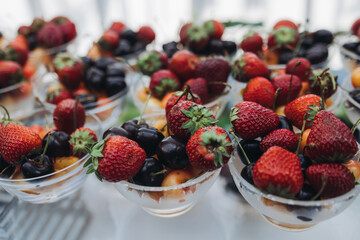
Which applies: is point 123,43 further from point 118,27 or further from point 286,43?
point 286,43

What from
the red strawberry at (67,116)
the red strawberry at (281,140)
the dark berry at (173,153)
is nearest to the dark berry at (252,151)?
the red strawberry at (281,140)

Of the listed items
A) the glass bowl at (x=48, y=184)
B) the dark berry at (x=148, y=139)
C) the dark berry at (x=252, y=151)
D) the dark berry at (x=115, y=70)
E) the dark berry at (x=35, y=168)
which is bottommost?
the glass bowl at (x=48, y=184)

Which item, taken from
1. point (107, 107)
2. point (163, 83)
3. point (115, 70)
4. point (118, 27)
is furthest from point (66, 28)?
point (163, 83)

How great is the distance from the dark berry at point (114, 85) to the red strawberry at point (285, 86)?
50cm

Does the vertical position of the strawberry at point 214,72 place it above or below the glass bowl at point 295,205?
above

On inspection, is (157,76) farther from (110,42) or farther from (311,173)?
(311,173)

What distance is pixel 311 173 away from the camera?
1.95 ft

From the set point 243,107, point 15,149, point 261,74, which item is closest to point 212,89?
point 261,74

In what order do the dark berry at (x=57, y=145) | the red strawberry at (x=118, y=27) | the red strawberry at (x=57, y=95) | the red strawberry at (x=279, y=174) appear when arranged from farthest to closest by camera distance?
the red strawberry at (x=118, y=27)
the red strawberry at (x=57, y=95)
the dark berry at (x=57, y=145)
the red strawberry at (x=279, y=174)

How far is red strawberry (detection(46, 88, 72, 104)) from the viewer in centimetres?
109

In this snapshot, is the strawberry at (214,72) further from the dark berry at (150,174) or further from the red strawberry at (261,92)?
the dark berry at (150,174)

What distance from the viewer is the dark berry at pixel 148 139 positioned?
70cm

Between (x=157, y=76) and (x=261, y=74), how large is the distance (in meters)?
0.31

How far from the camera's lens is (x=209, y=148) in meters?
0.61
